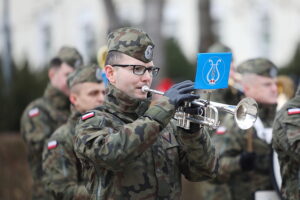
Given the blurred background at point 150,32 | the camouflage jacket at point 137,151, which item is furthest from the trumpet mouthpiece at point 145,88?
the blurred background at point 150,32

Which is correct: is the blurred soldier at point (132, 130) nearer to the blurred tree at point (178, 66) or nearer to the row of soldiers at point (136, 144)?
the row of soldiers at point (136, 144)

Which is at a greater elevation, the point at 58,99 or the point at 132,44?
the point at 132,44

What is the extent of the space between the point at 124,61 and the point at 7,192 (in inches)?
269

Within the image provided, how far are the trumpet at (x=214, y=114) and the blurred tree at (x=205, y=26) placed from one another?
1058 cm


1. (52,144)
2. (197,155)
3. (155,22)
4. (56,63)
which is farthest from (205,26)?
(197,155)

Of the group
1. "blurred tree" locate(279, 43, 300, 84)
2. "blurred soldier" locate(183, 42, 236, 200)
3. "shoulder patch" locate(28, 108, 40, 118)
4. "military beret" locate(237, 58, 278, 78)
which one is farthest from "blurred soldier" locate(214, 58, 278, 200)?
"blurred tree" locate(279, 43, 300, 84)

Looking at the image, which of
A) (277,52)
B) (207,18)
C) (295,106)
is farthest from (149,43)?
(277,52)

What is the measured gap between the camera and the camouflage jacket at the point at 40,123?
7.86 metres

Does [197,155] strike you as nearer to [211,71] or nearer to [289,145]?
[211,71]

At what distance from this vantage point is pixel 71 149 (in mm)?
6379

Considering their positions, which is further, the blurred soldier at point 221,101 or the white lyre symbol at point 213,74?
the blurred soldier at point 221,101

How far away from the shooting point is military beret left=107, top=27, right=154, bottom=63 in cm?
484

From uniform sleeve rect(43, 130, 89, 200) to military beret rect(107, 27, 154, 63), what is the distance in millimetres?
1616

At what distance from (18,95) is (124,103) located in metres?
7.79
